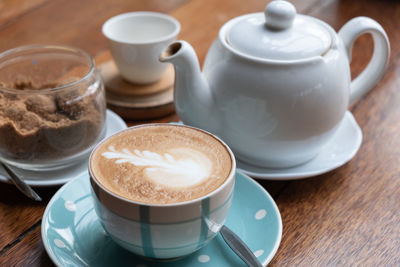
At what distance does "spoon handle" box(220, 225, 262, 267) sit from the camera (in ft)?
1.67

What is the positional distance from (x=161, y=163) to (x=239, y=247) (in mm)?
132

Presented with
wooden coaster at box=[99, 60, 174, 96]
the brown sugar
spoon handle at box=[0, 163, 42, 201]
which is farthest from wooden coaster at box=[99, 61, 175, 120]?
spoon handle at box=[0, 163, 42, 201]

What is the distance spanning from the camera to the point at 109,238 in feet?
1.84

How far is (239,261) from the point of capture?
52cm

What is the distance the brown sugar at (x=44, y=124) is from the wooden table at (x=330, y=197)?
6 centimetres

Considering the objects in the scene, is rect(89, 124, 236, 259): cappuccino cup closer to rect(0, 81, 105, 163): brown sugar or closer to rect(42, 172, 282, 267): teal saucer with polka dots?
rect(42, 172, 282, 267): teal saucer with polka dots

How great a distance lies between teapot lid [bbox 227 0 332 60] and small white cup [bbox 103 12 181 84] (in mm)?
206

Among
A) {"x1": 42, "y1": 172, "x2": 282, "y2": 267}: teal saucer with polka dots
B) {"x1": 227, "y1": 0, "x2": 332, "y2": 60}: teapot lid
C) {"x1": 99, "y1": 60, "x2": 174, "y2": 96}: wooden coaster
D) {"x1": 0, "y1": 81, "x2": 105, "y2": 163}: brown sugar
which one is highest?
{"x1": 227, "y1": 0, "x2": 332, "y2": 60}: teapot lid

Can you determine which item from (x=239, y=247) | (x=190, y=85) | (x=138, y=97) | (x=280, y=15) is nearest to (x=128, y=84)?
(x=138, y=97)

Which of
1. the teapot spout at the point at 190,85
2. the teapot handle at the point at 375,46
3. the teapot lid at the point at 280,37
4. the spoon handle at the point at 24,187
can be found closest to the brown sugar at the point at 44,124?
the spoon handle at the point at 24,187

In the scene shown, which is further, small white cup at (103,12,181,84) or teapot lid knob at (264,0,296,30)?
small white cup at (103,12,181,84)

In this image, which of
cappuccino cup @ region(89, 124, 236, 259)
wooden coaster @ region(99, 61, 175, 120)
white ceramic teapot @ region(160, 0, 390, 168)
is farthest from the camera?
wooden coaster @ region(99, 61, 175, 120)

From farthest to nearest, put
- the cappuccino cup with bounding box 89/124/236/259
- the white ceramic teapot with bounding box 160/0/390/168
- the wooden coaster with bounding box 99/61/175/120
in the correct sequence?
the wooden coaster with bounding box 99/61/175/120 < the white ceramic teapot with bounding box 160/0/390/168 < the cappuccino cup with bounding box 89/124/236/259

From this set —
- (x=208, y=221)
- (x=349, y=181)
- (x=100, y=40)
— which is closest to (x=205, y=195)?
(x=208, y=221)
